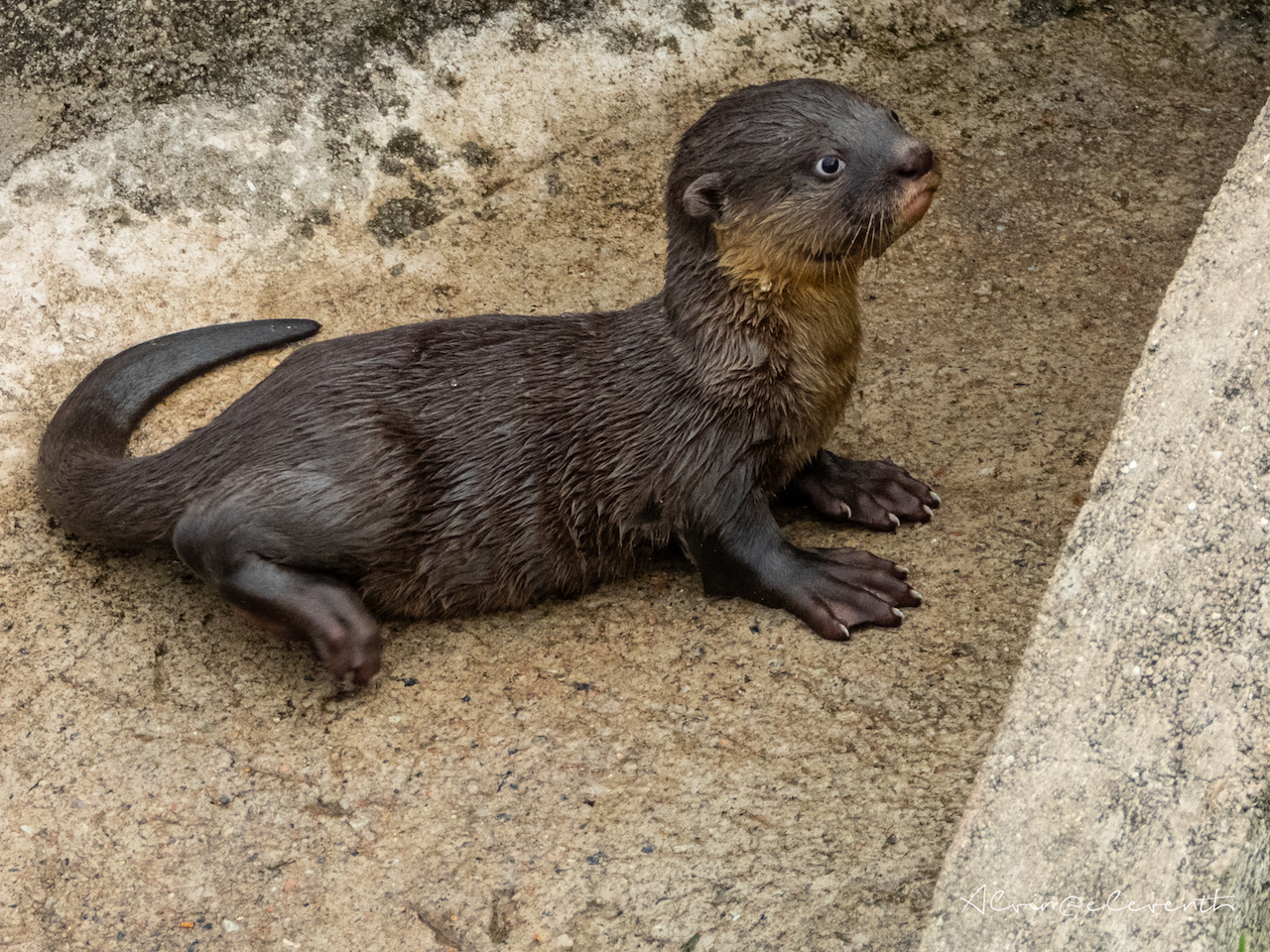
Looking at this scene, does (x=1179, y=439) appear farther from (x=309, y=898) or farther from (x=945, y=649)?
(x=309, y=898)

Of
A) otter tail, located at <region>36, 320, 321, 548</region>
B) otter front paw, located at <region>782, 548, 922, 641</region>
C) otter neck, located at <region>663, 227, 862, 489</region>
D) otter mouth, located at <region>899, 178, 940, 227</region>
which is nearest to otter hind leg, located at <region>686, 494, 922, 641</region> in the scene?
otter front paw, located at <region>782, 548, 922, 641</region>

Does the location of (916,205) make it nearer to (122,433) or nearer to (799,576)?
(799,576)

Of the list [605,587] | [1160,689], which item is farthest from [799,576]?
[1160,689]

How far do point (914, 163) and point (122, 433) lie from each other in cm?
176

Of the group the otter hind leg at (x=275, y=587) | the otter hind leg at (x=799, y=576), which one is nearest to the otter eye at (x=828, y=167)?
the otter hind leg at (x=799, y=576)

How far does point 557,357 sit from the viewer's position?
98.7 inches

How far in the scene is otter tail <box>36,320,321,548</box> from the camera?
8.05ft

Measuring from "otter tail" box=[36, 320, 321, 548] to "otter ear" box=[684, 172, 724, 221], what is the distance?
1.15 meters

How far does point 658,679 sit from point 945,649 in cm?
53

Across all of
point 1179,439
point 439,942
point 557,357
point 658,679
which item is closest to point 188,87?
point 557,357

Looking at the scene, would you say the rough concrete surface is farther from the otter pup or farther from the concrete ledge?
the concrete ledge

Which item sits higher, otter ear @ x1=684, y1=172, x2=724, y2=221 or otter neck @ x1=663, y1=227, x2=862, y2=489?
otter ear @ x1=684, y1=172, x2=724, y2=221

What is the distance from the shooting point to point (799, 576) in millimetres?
2400

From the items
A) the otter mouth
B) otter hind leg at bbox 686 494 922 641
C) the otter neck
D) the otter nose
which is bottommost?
otter hind leg at bbox 686 494 922 641
